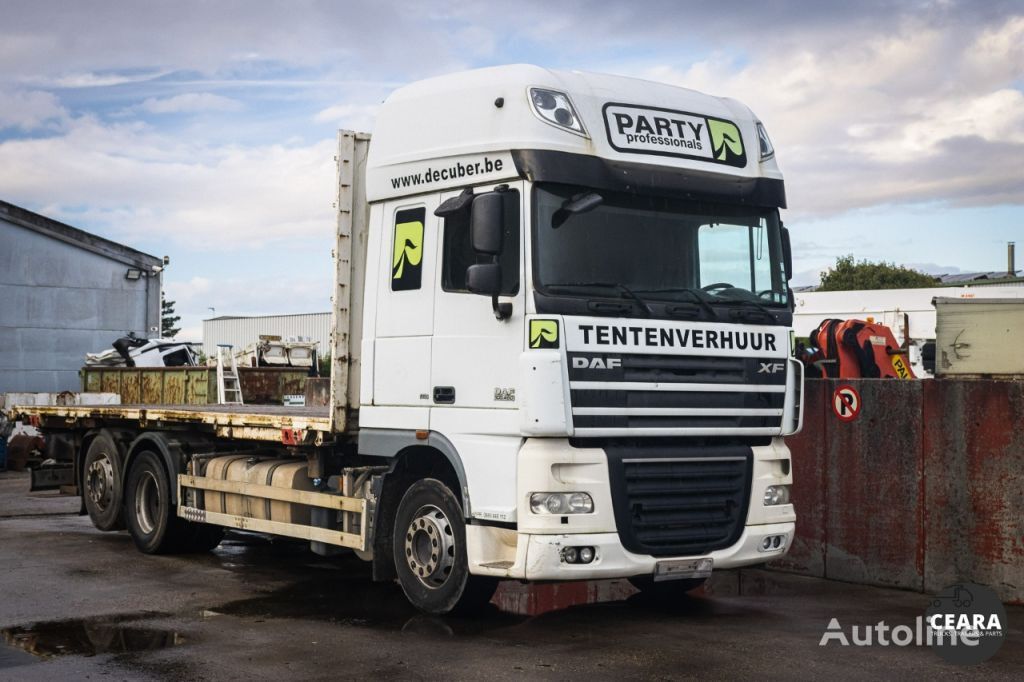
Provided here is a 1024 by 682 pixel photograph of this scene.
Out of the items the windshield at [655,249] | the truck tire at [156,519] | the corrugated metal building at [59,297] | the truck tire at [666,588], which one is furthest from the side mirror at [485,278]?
the corrugated metal building at [59,297]

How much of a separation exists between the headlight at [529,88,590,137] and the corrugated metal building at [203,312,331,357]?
47.1m

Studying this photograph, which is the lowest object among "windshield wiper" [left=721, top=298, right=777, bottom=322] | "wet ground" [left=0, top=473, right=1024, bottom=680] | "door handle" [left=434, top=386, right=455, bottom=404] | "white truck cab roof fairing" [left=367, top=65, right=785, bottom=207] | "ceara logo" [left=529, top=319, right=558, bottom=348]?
"wet ground" [left=0, top=473, right=1024, bottom=680]

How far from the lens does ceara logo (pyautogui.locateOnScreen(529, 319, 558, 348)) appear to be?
303 inches

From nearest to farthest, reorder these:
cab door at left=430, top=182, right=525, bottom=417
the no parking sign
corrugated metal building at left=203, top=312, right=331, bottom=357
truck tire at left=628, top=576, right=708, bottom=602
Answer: cab door at left=430, top=182, right=525, bottom=417 → truck tire at left=628, top=576, right=708, bottom=602 → the no parking sign → corrugated metal building at left=203, top=312, right=331, bottom=357

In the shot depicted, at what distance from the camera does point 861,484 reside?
10.5 m

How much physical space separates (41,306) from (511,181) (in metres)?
26.5

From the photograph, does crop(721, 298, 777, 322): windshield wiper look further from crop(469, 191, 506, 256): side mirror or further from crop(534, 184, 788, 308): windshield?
crop(469, 191, 506, 256): side mirror

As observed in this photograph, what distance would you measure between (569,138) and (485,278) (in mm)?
1133

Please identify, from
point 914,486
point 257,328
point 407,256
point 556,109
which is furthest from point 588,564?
point 257,328

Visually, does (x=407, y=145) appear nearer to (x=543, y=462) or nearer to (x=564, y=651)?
(x=543, y=462)

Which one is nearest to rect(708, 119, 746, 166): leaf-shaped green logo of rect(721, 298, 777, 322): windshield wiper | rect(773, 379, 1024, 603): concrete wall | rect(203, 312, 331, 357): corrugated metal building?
rect(721, 298, 777, 322): windshield wiper

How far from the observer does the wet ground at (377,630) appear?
715 cm

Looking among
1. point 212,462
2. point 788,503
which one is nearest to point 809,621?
point 788,503

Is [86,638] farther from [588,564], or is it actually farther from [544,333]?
[544,333]
